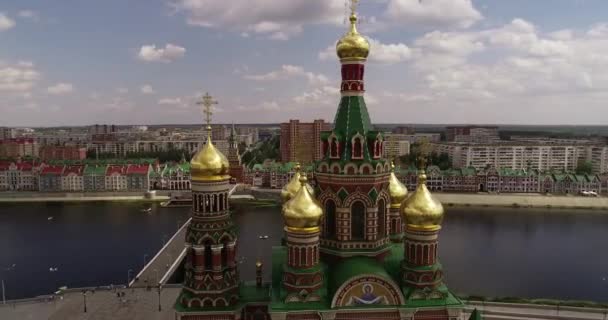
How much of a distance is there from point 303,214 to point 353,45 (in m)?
5.51

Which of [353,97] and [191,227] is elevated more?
[353,97]

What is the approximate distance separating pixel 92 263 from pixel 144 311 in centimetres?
1262

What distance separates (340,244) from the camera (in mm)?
12859

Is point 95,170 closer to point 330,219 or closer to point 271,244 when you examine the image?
point 271,244

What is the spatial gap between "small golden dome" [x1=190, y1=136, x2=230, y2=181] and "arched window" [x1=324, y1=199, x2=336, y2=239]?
350 centimetres

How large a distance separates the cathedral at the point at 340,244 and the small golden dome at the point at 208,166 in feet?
0.10

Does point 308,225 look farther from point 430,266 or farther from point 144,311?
point 144,311

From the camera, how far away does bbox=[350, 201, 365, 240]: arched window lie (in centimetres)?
1297

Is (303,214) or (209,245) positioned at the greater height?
(303,214)

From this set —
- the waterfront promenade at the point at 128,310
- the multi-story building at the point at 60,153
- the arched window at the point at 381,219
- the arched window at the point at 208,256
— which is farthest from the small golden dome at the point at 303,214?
the multi-story building at the point at 60,153

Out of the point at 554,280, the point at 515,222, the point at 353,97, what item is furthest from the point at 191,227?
the point at 515,222

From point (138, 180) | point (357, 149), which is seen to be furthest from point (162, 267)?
point (138, 180)

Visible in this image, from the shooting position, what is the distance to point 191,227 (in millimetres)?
13109

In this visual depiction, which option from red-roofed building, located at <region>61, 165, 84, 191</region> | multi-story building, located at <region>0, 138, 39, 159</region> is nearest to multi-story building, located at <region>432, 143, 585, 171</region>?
red-roofed building, located at <region>61, 165, 84, 191</region>
